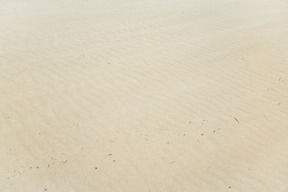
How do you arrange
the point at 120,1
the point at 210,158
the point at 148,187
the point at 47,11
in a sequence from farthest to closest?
the point at 120,1, the point at 47,11, the point at 210,158, the point at 148,187

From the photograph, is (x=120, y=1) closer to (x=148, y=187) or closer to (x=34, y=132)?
(x=34, y=132)

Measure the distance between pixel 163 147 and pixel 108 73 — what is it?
6.73ft

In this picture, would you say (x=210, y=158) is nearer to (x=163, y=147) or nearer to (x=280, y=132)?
(x=163, y=147)

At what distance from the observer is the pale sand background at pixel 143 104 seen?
11.8ft

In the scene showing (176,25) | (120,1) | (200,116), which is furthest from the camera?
(120,1)

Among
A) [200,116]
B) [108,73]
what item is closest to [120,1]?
[108,73]

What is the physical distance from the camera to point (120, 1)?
382 inches

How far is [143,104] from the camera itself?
15.5ft

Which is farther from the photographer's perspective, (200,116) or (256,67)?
(256,67)

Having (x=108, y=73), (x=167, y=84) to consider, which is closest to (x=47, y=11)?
(x=108, y=73)

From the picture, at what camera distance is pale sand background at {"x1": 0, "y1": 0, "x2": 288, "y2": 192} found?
359cm

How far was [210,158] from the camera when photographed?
381 centimetres

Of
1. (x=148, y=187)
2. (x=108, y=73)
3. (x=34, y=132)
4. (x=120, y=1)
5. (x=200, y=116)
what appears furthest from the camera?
(x=120, y=1)

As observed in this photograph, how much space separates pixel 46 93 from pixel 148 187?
2392mm
